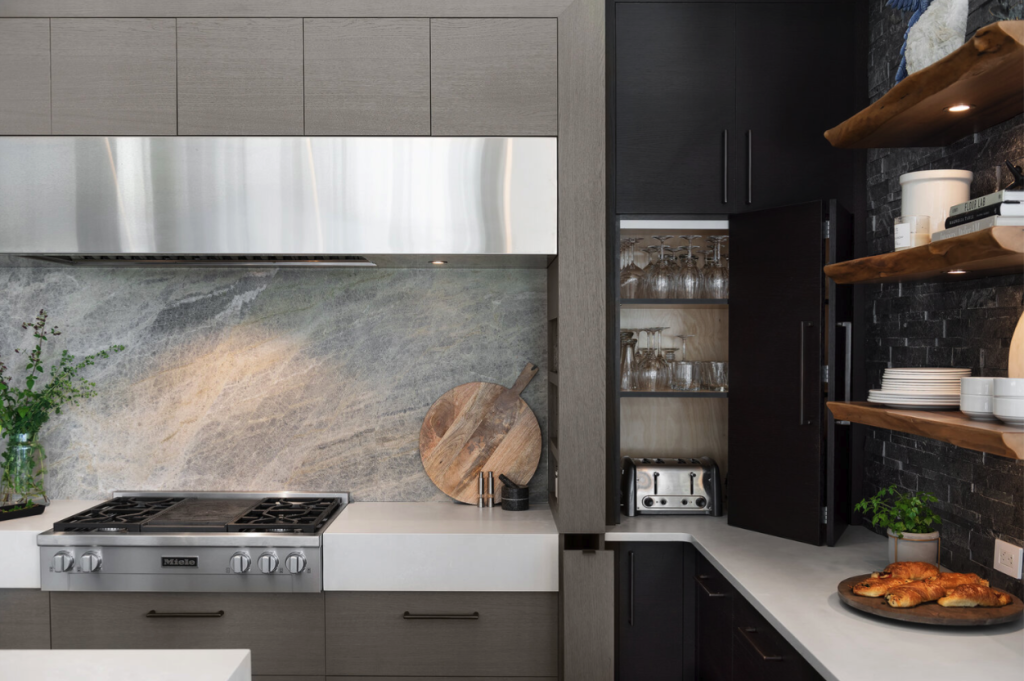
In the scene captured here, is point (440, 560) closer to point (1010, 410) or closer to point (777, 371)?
point (777, 371)

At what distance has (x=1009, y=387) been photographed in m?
1.40

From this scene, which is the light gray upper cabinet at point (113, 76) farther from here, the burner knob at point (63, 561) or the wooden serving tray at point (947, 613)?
the wooden serving tray at point (947, 613)

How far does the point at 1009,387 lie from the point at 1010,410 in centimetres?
5

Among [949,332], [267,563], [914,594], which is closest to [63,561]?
[267,563]

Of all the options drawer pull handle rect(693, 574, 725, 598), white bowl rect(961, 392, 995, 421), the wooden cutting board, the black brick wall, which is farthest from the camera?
the wooden cutting board

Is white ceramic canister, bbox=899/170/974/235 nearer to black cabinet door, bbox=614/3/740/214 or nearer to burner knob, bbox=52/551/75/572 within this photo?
black cabinet door, bbox=614/3/740/214

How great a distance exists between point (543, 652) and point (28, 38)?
2.72 m

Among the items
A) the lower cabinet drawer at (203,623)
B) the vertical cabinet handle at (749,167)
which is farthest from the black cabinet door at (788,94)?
the lower cabinet drawer at (203,623)

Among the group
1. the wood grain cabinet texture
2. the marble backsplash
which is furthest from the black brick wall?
the wood grain cabinet texture

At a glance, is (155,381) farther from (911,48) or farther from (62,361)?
(911,48)

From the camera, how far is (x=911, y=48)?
1.79 metres

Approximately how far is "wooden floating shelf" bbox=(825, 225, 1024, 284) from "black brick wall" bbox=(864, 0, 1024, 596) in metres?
0.15

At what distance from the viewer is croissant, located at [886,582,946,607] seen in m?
1.63

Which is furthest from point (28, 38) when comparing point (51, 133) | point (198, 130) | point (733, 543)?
point (733, 543)
